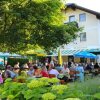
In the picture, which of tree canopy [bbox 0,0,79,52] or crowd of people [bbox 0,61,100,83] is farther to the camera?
crowd of people [bbox 0,61,100,83]

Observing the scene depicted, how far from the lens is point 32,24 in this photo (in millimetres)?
16516

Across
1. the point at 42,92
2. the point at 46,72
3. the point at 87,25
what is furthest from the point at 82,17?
the point at 42,92

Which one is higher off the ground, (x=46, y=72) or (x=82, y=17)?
(x=82, y=17)

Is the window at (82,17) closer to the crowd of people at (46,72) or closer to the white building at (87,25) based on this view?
the white building at (87,25)

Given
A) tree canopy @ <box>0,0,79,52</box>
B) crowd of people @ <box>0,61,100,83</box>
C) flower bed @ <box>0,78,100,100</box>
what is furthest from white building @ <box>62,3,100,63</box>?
flower bed @ <box>0,78,100,100</box>

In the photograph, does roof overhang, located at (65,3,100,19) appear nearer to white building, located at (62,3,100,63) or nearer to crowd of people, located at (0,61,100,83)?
white building, located at (62,3,100,63)

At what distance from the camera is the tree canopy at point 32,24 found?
52.3 feet

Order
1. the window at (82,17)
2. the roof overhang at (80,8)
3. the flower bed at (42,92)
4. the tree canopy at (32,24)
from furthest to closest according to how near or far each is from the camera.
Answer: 1. the window at (82,17)
2. the roof overhang at (80,8)
3. the tree canopy at (32,24)
4. the flower bed at (42,92)

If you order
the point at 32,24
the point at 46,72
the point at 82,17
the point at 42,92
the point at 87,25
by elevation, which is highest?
the point at 82,17

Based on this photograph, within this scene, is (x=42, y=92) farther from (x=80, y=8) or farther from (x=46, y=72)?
(x=80, y=8)

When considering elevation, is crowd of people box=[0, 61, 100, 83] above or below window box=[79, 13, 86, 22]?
below

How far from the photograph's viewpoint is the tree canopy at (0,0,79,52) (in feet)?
52.3

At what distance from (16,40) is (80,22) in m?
28.1

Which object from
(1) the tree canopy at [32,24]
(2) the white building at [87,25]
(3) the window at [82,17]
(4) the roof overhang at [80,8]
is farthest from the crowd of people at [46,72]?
(3) the window at [82,17]
